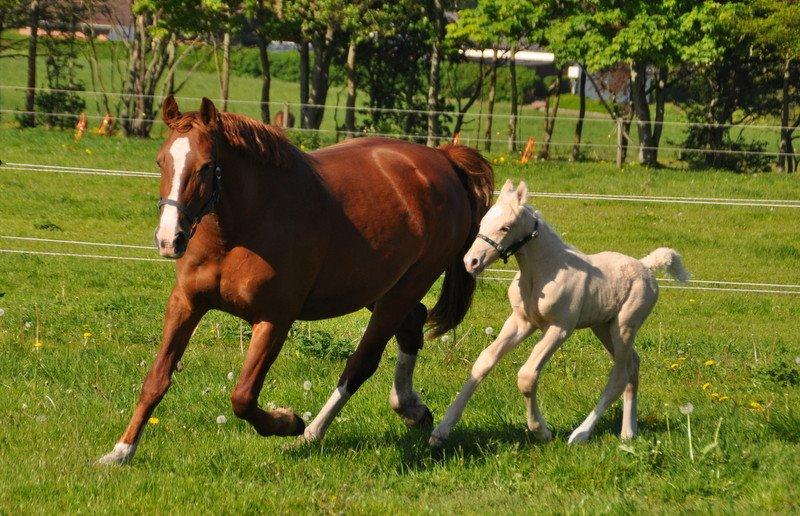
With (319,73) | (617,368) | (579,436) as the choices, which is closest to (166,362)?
(579,436)

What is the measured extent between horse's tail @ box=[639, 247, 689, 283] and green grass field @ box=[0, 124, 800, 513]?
0.86 metres

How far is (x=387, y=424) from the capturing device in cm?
712

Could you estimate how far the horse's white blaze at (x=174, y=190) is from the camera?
526cm

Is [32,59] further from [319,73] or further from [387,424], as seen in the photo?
[387,424]

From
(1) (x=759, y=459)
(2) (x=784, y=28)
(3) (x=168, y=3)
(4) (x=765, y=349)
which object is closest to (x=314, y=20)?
(3) (x=168, y=3)

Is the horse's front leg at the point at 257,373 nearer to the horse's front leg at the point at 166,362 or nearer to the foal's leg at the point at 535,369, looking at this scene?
the horse's front leg at the point at 166,362

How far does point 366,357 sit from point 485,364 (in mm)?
844

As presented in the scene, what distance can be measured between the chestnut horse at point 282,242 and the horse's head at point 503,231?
0.86m

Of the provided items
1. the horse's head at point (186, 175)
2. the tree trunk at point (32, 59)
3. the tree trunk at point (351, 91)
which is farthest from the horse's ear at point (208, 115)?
the tree trunk at point (32, 59)

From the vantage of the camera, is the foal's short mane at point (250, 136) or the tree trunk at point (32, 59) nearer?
the foal's short mane at point (250, 136)

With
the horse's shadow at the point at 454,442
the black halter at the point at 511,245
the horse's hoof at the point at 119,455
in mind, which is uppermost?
the black halter at the point at 511,245

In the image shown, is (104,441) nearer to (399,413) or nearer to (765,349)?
(399,413)

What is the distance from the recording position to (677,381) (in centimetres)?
831

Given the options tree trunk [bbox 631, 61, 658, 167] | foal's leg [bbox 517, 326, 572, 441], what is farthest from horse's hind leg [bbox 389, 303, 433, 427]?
tree trunk [bbox 631, 61, 658, 167]
